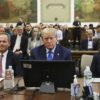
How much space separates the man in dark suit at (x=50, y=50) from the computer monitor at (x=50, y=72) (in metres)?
1.03

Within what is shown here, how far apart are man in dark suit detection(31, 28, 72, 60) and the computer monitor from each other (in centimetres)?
103

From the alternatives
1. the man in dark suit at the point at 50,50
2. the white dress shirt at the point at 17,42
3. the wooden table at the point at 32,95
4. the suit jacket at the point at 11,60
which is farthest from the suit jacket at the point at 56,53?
the white dress shirt at the point at 17,42

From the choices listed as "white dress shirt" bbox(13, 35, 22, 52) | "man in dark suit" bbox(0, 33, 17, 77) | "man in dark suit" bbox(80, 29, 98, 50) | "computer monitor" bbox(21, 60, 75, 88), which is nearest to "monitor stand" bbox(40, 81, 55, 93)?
"computer monitor" bbox(21, 60, 75, 88)

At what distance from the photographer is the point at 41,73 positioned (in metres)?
3.10

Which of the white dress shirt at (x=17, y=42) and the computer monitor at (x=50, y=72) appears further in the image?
the white dress shirt at (x=17, y=42)

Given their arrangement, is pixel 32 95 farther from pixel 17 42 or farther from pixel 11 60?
pixel 17 42

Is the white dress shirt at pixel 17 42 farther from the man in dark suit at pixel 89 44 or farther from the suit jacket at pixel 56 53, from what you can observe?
the suit jacket at pixel 56 53

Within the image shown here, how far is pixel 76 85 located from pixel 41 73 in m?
0.40

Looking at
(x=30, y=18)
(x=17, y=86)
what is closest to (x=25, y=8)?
(x=30, y=18)

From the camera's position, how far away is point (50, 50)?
4.22 metres

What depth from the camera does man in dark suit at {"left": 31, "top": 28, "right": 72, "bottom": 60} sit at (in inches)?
162

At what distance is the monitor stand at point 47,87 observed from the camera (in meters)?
3.12

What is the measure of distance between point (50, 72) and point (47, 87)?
7.1 inches

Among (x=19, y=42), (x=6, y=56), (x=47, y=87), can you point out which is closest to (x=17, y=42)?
(x=19, y=42)
